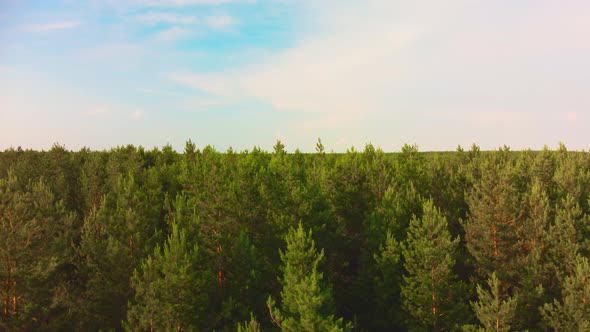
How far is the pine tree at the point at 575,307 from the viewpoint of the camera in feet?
107

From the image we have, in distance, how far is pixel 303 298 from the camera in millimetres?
26609

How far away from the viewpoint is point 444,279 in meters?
35.2

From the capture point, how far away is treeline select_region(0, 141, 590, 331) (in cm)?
3062

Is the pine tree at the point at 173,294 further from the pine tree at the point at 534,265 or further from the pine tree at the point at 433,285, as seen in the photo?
the pine tree at the point at 534,265

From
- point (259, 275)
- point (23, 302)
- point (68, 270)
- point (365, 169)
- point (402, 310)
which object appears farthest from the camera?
point (365, 169)

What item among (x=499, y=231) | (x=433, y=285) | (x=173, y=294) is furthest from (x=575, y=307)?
(x=173, y=294)

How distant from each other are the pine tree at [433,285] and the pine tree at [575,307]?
262 inches

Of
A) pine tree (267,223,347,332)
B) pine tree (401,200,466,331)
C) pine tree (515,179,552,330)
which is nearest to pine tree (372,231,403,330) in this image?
pine tree (401,200,466,331)

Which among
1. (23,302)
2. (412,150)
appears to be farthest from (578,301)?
(23,302)

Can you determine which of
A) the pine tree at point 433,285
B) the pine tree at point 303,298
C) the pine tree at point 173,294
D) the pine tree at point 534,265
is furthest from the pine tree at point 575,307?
the pine tree at point 173,294

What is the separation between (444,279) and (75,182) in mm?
57645

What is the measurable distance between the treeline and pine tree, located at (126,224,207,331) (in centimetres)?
9

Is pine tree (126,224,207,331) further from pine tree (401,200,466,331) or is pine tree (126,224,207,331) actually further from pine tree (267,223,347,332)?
pine tree (401,200,466,331)

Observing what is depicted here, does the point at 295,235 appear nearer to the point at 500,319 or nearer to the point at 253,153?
the point at 500,319
